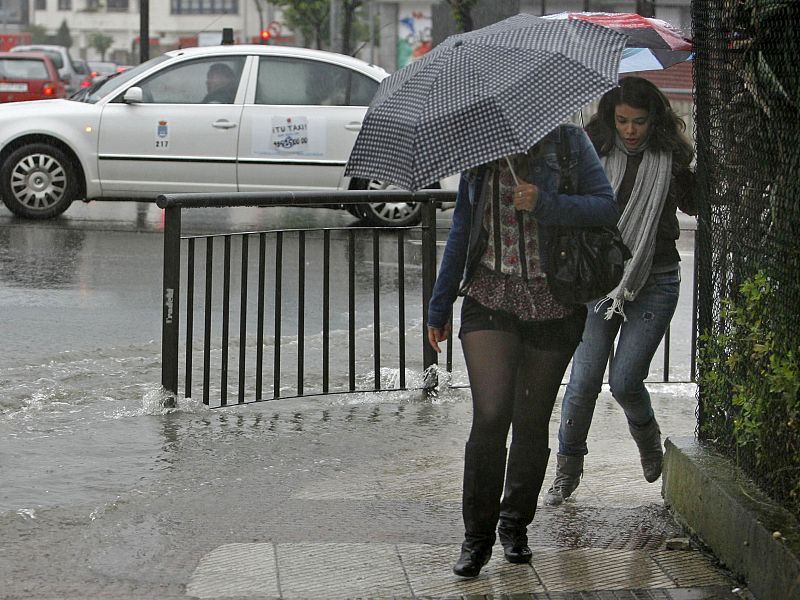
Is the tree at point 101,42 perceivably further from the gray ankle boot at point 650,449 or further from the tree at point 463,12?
the gray ankle boot at point 650,449

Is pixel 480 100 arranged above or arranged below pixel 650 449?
above

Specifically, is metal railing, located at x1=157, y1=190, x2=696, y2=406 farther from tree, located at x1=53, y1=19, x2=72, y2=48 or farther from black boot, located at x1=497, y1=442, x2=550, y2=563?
tree, located at x1=53, y1=19, x2=72, y2=48

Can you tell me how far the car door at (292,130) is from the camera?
13797 millimetres

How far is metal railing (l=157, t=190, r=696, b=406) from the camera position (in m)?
6.74

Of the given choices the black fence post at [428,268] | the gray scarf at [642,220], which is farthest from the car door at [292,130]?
the gray scarf at [642,220]

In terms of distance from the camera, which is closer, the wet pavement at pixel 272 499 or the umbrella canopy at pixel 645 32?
the wet pavement at pixel 272 499

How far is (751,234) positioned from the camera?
450 cm

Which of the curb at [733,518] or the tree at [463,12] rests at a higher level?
the tree at [463,12]

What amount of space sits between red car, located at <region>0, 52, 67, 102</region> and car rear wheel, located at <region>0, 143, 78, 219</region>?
A: 47.2 ft

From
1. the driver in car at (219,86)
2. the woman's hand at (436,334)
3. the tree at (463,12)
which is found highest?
the tree at (463,12)

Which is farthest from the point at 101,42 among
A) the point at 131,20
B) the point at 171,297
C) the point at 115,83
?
the point at 171,297

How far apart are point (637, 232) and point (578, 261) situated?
2.76ft

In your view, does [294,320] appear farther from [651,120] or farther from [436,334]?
[436,334]

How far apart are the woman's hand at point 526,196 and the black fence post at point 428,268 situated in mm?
2997
